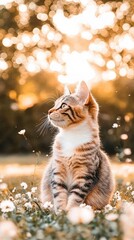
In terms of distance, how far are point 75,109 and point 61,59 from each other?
497 inches

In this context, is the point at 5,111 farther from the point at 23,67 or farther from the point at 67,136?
the point at 67,136

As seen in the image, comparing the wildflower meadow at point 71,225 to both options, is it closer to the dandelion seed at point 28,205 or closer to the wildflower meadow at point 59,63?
the dandelion seed at point 28,205

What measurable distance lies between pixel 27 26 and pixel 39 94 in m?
2.75

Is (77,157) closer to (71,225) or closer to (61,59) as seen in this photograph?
(71,225)

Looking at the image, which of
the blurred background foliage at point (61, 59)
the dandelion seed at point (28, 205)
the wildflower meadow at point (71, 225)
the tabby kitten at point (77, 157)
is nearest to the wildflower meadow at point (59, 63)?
the blurred background foliage at point (61, 59)

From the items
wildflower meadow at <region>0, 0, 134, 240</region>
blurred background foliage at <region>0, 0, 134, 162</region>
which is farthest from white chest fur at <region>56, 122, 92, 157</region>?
blurred background foliage at <region>0, 0, 134, 162</region>

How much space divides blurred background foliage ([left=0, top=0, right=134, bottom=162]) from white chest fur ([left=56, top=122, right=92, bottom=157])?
7957 mm

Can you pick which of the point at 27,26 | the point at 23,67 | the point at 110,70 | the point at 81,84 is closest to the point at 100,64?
the point at 110,70

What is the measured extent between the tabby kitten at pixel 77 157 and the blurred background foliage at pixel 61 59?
7853 millimetres

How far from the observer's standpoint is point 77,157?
6188mm

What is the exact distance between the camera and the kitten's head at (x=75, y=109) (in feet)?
20.7

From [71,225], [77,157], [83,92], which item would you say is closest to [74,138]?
[77,157]

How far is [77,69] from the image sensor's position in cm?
1422

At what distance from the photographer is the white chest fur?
20.5ft
